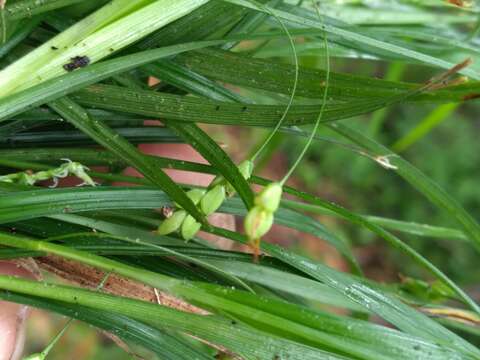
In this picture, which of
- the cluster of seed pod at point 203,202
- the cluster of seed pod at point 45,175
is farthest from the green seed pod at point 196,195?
the cluster of seed pod at point 45,175

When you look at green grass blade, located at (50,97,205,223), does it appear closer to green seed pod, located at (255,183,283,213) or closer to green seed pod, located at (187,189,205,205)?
green seed pod, located at (187,189,205,205)

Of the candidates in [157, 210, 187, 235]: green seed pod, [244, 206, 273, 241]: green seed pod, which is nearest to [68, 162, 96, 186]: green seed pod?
[157, 210, 187, 235]: green seed pod

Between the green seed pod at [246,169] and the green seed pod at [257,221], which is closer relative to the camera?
the green seed pod at [257,221]

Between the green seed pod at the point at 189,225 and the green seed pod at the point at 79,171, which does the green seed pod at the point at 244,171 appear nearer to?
the green seed pod at the point at 189,225

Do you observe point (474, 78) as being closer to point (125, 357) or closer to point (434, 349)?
point (434, 349)

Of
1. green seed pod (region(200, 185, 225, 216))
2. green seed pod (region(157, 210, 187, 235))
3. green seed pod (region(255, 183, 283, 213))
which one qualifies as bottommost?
green seed pod (region(255, 183, 283, 213))

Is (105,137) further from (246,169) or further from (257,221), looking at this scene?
(257,221)

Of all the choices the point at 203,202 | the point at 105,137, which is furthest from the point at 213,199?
the point at 105,137
